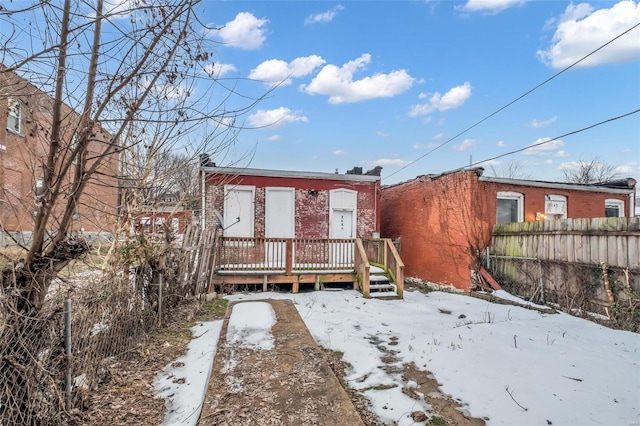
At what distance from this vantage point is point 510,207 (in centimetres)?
1055

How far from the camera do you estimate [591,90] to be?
9.53m

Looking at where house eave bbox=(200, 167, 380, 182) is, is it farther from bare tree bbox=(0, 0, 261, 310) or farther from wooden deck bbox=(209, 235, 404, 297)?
bare tree bbox=(0, 0, 261, 310)

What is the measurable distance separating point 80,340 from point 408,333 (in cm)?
443

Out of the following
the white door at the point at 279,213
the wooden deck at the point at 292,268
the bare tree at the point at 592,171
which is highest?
the bare tree at the point at 592,171

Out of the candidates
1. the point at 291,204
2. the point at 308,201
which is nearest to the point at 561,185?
the point at 308,201

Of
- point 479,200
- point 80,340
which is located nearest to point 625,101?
point 479,200

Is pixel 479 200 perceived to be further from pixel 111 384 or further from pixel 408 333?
pixel 111 384

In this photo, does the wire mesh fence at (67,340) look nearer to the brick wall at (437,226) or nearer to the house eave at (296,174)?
the house eave at (296,174)

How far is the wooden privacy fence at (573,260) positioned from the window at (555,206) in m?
2.71

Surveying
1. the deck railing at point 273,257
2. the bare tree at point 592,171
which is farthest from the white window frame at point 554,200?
the bare tree at point 592,171

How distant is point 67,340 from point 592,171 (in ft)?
123

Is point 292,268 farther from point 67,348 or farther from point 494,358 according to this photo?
point 67,348

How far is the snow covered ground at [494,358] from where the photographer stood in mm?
2955

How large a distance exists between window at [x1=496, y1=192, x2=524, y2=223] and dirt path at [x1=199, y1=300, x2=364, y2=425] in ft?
28.0
